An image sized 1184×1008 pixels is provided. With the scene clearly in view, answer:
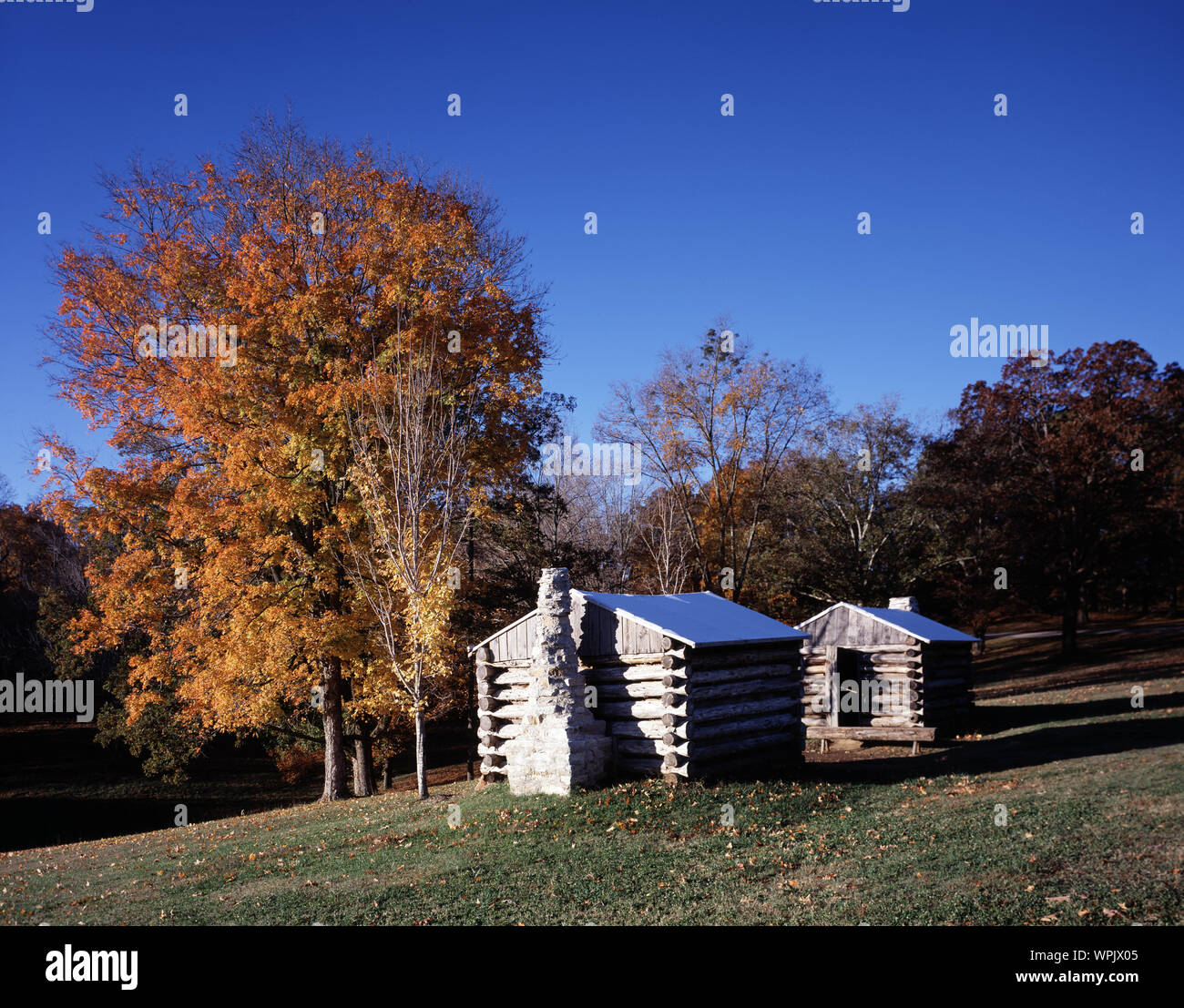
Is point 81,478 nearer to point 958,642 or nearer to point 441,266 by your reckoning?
point 441,266

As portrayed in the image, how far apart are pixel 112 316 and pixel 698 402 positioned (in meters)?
19.8

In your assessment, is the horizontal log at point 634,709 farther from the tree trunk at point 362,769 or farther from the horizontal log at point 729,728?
the tree trunk at point 362,769

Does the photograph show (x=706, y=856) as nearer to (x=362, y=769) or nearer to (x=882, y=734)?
(x=882, y=734)

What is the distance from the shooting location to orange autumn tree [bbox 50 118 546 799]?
17.8 m

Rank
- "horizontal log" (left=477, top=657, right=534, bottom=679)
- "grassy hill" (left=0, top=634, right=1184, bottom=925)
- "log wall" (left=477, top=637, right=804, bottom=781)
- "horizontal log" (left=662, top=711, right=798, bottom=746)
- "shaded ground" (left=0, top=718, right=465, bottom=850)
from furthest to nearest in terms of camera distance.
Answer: "shaded ground" (left=0, top=718, right=465, bottom=850)
"horizontal log" (left=477, top=657, right=534, bottom=679)
"log wall" (left=477, top=637, right=804, bottom=781)
"horizontal log" (left=662, top=711, right=798, bottom=746)
"grassy hill" (left=0, top=634, right=1184, bottom=925)

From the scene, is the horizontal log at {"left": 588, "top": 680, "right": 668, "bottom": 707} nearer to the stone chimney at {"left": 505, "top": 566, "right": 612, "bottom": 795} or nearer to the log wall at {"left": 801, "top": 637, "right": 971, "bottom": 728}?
the stone chimney at {"left": 505, "top": 566, "right": 612, "bottom": 795}

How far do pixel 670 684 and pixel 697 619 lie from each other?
201cm

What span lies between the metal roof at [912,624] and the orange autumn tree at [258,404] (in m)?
10.1

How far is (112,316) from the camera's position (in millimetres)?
18891

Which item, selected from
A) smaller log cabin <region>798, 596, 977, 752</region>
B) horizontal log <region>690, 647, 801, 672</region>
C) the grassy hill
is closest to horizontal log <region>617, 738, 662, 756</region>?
the grassy hill

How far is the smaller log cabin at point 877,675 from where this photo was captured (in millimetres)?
21312

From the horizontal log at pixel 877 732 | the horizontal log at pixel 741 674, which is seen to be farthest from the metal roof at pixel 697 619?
the horizontal log at pixel 877 732

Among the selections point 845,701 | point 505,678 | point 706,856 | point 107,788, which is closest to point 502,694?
point 505,678

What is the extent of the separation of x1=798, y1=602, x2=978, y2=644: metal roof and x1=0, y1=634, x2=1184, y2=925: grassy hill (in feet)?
15.9
